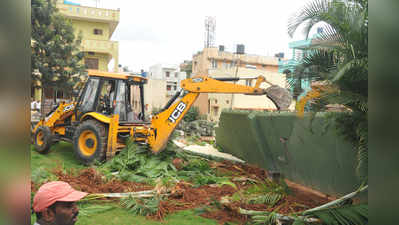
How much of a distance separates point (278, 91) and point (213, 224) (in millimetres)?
4376

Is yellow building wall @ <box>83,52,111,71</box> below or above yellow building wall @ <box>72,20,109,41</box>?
below

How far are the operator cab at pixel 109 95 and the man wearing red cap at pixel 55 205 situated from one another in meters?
8.13

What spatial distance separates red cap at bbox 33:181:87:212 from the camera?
7.09 ft

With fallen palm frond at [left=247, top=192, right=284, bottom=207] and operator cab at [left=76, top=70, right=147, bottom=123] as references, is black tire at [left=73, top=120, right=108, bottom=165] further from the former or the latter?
fallen palm frond at [left=247, top=192, right=284, bottom=207]

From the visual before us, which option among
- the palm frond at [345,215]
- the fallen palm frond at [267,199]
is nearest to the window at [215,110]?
the fallen palm frond at [267,199]

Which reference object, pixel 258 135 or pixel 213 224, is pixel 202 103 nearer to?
pixel 258 135

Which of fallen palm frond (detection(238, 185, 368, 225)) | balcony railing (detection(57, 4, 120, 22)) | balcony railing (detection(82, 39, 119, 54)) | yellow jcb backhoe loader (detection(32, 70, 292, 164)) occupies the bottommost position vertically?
fallen palm frond (detection(238, 185, 368, 225))

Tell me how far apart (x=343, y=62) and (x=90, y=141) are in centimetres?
770

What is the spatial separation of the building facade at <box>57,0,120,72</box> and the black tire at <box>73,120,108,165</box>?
21537mm

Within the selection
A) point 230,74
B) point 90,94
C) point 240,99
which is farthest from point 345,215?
point 240,99

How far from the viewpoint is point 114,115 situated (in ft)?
31.3

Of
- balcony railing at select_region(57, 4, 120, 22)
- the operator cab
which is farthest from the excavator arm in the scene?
balcony railing at select_region(57, 4, 120, 22)

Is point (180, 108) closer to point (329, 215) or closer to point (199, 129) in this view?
point (329, 215)

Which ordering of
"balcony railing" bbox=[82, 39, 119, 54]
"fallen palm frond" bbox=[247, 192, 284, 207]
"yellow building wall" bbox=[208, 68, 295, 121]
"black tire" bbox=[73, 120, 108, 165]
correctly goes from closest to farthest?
"fallen palm frond" bbox=[247, 192, 284, 207], "black tire" bbox=[73, 120, 108, 165], "balcony railing" bbox=[82, 39, 119, 54], "yellow building wall" bbox=[208, 68, 295, 121]
